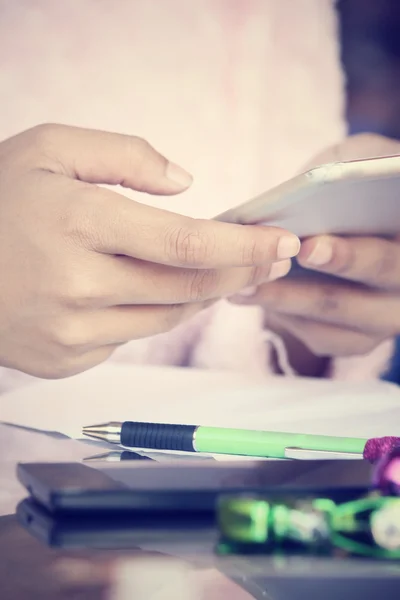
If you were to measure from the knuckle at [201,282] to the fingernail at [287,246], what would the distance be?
0.08 metres

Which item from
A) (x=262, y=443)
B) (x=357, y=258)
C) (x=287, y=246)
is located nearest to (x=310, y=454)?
(x=262, y=443)

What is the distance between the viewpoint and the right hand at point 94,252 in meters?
0.42

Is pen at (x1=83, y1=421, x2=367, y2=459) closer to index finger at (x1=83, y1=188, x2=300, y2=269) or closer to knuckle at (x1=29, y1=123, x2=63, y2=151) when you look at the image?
index finger at (x1=83, y1=188, x2=300, y2=269)

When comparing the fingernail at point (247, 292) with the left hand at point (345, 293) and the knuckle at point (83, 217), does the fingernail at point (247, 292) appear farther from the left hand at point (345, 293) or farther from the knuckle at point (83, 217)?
the knuckle at point (83, 217)

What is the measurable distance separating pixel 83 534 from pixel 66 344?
0.82ft

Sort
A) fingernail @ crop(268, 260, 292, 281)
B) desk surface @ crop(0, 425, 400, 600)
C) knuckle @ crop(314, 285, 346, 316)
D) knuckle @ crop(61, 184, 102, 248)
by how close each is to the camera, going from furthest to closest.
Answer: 1. knuckle @ crop(314, 285, 346, 316)
2. fingernail @ crop(268, 260, 292, 281)
3. knuckle @ crop(61, 184, 102, 248)
4. desk surface @ crop(0, 425, 400, 600)

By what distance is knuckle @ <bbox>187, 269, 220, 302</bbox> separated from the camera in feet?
1.60

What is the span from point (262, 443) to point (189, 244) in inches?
5.5

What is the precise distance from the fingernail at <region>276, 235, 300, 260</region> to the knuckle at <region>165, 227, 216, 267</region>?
0.15 feet

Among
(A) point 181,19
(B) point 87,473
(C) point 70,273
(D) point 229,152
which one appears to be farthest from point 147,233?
(A) point 181,19

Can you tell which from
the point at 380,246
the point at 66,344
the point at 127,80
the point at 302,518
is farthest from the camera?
the point at 127,80

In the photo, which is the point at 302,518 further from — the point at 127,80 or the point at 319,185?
the point at 127,80

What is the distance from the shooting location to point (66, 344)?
0.49 metres

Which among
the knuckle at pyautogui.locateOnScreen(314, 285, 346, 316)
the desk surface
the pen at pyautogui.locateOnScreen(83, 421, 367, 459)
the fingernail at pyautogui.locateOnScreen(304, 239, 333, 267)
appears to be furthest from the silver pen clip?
the knuckle at pyautogui.locateOnScreen(314, 285, 346, 316)
